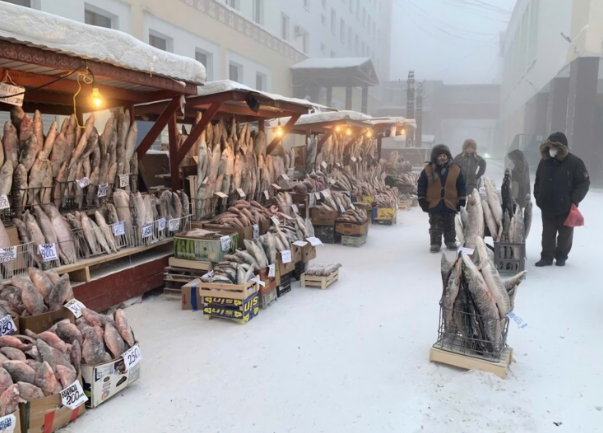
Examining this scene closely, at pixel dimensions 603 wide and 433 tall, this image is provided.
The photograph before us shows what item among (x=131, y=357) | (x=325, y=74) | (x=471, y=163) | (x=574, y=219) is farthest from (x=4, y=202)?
(x=325, y=74)

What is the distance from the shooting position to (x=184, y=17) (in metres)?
13.2

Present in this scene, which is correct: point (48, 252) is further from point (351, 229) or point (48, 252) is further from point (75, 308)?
point (351, 229)

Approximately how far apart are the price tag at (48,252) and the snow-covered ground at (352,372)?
981 millimetres

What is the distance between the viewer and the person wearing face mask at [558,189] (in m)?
6.44

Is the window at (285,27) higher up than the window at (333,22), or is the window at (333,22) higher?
the window at (333,22)

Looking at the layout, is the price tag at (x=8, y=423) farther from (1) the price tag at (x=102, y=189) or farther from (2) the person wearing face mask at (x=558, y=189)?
(2) the person wearing face mask at (x=558, y=189)

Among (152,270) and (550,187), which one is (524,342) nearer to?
(550,187)

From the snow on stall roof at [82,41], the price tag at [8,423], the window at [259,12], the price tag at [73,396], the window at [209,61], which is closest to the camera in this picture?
the price tag at [8,423]

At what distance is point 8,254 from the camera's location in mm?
4078

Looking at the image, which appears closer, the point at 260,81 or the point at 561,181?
the point at 561,181

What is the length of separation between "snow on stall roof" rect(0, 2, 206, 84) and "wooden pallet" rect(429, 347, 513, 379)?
3849mm

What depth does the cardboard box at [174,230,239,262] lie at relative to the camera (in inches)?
216

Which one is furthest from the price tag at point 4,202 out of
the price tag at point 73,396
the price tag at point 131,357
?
the price tag at point 73,396

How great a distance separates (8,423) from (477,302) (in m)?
3.06
